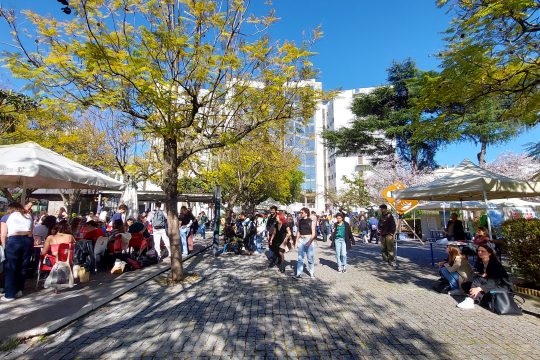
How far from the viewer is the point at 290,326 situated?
14.4ft

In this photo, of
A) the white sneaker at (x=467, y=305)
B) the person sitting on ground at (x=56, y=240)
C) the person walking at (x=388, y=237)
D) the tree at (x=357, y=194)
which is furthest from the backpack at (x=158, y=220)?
the tree at (x=357, y=194)

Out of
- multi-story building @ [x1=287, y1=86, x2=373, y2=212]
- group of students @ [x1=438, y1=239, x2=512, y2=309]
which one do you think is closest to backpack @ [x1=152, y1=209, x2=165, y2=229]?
group of students @ [x1=438, y1=239, x2=512, y2=309]

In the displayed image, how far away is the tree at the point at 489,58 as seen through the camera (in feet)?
18.9

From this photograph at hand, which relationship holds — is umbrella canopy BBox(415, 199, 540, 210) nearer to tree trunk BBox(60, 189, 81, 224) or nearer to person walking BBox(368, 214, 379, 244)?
person walking BBox(368, 214, 379, 244)

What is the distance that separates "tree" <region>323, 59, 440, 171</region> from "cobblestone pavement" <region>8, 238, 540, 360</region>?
863 inches

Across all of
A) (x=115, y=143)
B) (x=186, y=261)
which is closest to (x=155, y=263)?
(x=186, y=261)

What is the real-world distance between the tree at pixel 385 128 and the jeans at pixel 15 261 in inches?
990

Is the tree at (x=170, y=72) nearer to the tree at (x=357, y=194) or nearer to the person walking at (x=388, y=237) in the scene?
the person walking at (x=388, y=237)

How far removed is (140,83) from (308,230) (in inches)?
201

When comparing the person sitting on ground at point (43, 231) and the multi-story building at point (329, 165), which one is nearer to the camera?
the person sitting on ground at point (43, 231)

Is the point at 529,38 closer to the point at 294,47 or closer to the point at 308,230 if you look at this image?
the point at 294,47

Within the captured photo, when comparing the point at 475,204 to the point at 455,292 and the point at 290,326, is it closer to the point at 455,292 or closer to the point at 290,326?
the point at 455,292

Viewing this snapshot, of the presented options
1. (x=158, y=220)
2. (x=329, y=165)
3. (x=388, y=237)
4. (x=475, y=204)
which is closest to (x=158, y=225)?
(x=158, y=220)

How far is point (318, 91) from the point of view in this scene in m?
7.12
